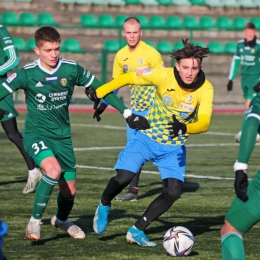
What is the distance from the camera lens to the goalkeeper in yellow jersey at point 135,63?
32.6 feet

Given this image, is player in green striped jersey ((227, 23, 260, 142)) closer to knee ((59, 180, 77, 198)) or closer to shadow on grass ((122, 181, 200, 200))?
shadow on grass ((122, 181, 200, 200))

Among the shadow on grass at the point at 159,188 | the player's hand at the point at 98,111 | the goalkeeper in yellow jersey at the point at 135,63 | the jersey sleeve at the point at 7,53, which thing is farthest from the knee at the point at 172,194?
the jersey sleeve at the point at 7,53

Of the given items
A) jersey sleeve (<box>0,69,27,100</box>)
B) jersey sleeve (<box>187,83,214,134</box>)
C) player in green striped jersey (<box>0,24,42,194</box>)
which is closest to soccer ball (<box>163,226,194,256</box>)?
jersey sleeve (<box>187,83,214,134</box>)

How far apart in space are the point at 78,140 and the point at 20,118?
16.8ft

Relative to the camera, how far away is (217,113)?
2505 cm

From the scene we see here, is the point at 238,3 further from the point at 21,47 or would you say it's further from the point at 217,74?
the point at 21,47

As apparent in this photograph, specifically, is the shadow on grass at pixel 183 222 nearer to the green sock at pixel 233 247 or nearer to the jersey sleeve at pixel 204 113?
the jersey sleeve at pixel 204 113

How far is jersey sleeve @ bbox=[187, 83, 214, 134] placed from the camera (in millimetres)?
6891

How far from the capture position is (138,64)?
1005 cm

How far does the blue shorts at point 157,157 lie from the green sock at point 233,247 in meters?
2.11

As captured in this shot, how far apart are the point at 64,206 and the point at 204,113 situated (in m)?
1.71

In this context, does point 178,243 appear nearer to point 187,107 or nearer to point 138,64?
point 187,107

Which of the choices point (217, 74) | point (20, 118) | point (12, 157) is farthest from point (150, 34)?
point (12, 157)

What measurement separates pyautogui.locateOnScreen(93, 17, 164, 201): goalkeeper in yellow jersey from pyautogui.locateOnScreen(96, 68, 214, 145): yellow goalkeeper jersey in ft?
6.94
